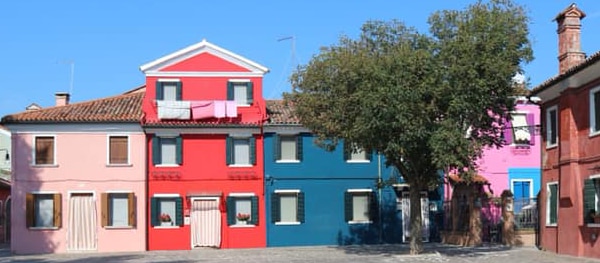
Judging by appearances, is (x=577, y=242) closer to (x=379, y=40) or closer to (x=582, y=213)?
(x=582, y=213)

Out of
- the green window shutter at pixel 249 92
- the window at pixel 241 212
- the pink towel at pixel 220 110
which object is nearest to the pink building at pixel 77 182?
the pink towel at pixel 220 110

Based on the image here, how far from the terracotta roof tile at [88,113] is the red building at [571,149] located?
702 inches

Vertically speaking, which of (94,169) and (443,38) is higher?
(443,38)

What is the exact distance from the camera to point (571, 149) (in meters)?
26.3

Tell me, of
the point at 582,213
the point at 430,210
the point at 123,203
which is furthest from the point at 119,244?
the point at 582,213

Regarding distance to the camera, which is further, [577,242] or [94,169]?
[94,169]

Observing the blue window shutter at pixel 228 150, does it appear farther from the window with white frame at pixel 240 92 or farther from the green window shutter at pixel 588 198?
the green window shutter at pixel 588 198

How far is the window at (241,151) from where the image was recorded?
37.8 metres

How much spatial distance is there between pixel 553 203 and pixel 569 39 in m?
5.67

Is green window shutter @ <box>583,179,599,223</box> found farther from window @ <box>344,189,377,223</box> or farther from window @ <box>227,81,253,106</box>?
window @ <box>227,81,253,106</box>

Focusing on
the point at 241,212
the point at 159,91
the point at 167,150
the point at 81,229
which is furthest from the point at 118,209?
the point at 159,91

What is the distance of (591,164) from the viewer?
82.5ft

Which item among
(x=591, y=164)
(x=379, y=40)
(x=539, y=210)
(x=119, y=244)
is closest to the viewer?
(x=591, y=164)

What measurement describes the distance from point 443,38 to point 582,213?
271 inches
